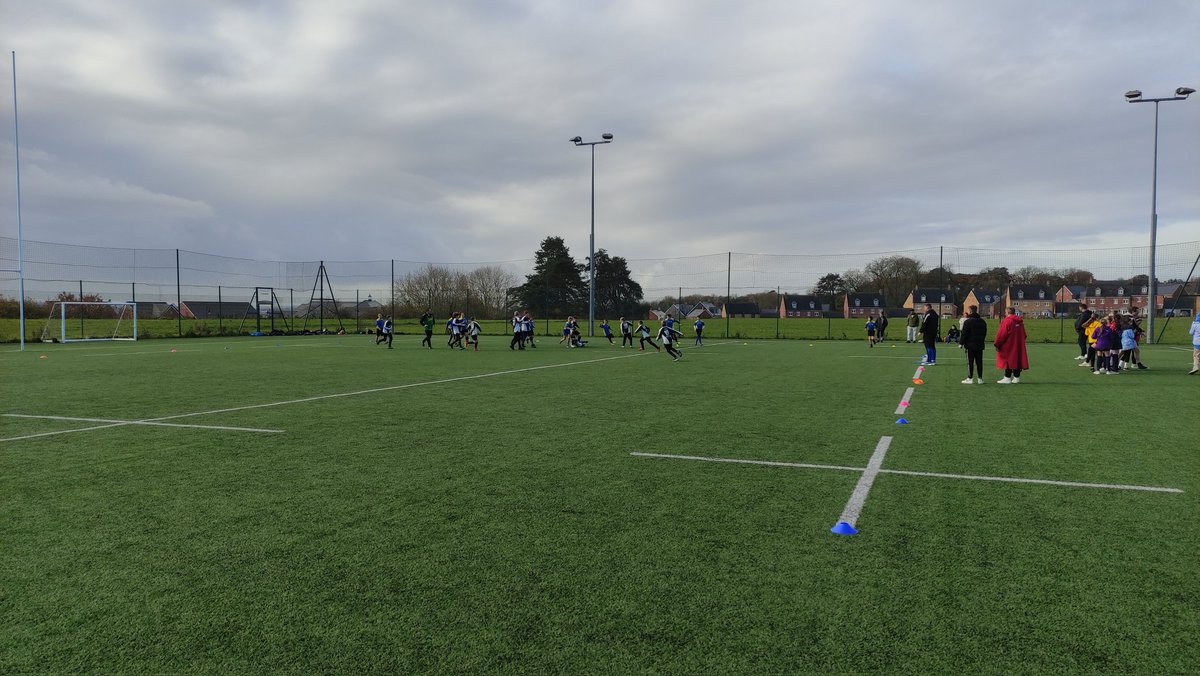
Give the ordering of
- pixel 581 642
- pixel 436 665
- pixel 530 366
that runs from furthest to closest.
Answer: pixel 530 366, pixel 581 642, pixel 436 665

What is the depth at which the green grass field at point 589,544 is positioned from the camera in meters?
2.98

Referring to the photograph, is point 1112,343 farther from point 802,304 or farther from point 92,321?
point 802,304

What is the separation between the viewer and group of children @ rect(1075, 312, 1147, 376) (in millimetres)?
16219

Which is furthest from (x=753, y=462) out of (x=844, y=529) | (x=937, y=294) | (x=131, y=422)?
(x=937, y=294)

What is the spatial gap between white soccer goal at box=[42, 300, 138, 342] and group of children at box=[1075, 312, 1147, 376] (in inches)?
1586

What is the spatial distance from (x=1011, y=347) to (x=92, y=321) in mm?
44463

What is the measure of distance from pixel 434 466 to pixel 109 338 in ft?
123

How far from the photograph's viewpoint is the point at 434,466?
6.39 metres

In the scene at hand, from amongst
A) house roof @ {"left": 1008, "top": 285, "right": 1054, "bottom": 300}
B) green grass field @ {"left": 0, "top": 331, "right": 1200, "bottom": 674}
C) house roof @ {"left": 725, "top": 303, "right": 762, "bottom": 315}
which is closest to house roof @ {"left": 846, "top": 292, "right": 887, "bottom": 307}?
house roof @ {"left": 725, "top": 303, "right": 762, "bottom": 315}

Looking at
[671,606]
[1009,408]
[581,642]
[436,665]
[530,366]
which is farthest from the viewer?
[530,366]

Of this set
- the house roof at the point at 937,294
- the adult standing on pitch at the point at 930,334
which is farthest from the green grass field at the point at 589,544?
the house roof at the point at 937,294

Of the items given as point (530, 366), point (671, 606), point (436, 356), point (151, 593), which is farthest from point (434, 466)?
point (436, 356)

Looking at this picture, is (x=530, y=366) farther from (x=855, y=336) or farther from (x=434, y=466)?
(x=855, y=336)

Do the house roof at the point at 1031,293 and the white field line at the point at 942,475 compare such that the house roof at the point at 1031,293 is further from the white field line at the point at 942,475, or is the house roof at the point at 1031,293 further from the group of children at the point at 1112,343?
the white field line at the point at 942,475
